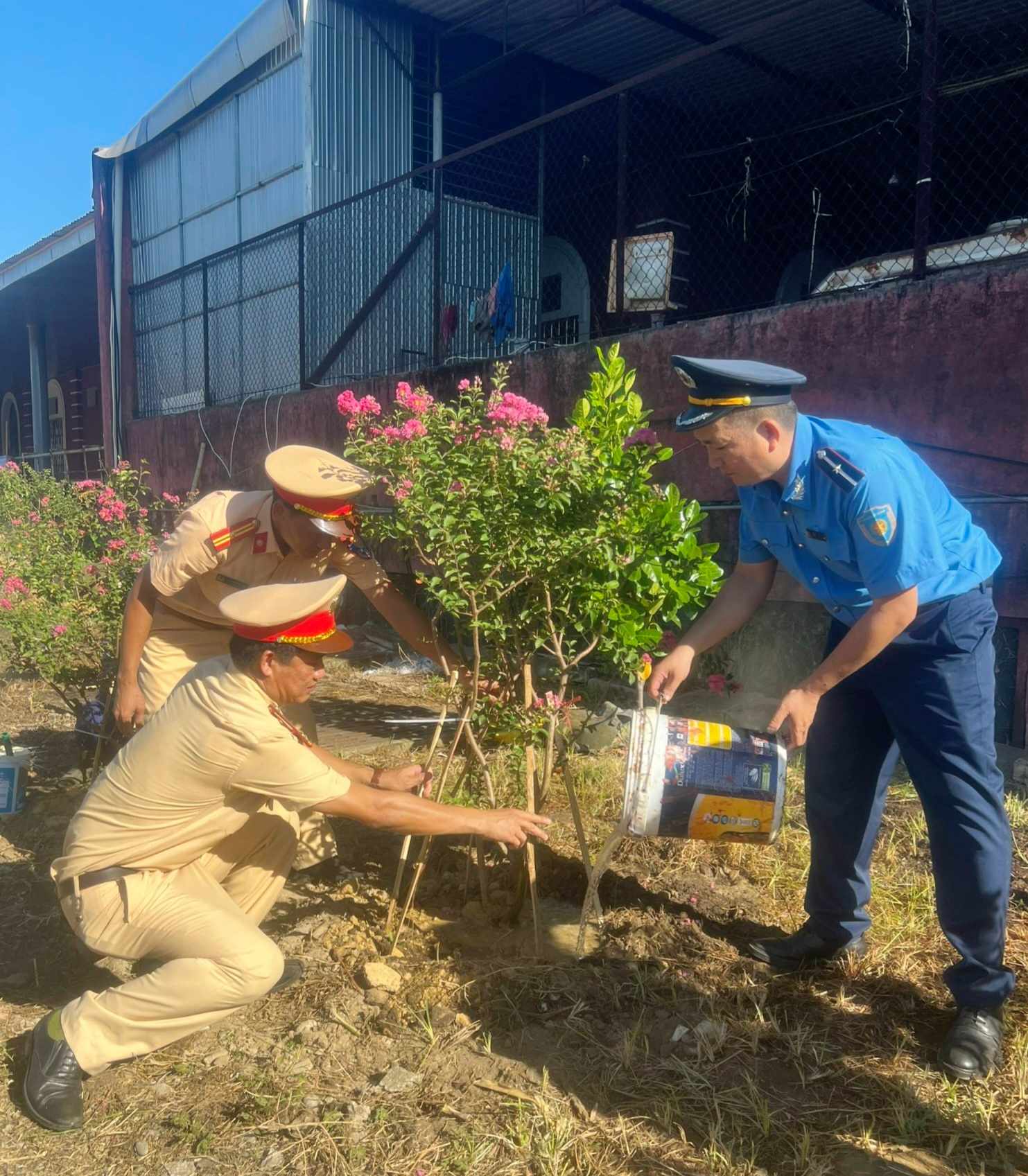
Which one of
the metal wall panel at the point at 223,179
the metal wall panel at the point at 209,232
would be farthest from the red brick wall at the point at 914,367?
the metal wall panel at the point at 209,232

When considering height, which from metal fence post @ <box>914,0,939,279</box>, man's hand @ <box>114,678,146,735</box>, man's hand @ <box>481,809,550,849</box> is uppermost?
metal fence post @ <box>914,0,939,279</box>

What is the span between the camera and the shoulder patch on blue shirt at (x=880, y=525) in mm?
2361

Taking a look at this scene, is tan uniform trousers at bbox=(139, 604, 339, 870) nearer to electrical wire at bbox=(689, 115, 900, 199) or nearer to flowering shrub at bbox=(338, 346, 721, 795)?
flowering shrub at bbox=(338, 346, 721, 795)

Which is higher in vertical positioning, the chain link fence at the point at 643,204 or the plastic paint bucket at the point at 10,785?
the chain link fence at the point at 643,204

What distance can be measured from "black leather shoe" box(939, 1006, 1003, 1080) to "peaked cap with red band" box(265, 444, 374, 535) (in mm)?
2244

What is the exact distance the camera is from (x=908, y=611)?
2.37 m

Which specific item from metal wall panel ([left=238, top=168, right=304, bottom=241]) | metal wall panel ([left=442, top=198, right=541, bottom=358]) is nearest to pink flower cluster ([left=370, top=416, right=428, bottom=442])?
metal wall panel ([left=442, top=198, right=541, bottom=358])

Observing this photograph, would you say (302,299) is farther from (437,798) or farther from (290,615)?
(290,615)

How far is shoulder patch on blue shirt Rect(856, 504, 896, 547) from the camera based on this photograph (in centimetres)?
236

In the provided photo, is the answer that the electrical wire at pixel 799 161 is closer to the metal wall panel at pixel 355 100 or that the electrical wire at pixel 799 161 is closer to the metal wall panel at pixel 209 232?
the metal wall panel at pixel 355 100

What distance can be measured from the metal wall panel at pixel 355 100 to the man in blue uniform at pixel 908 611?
887 centimetres

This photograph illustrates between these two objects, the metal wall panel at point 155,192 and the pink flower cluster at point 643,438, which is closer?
the pink flower cluster at point 643,438

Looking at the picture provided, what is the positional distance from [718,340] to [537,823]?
12.0 feet

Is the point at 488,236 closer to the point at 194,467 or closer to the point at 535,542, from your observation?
the point at 194,467
